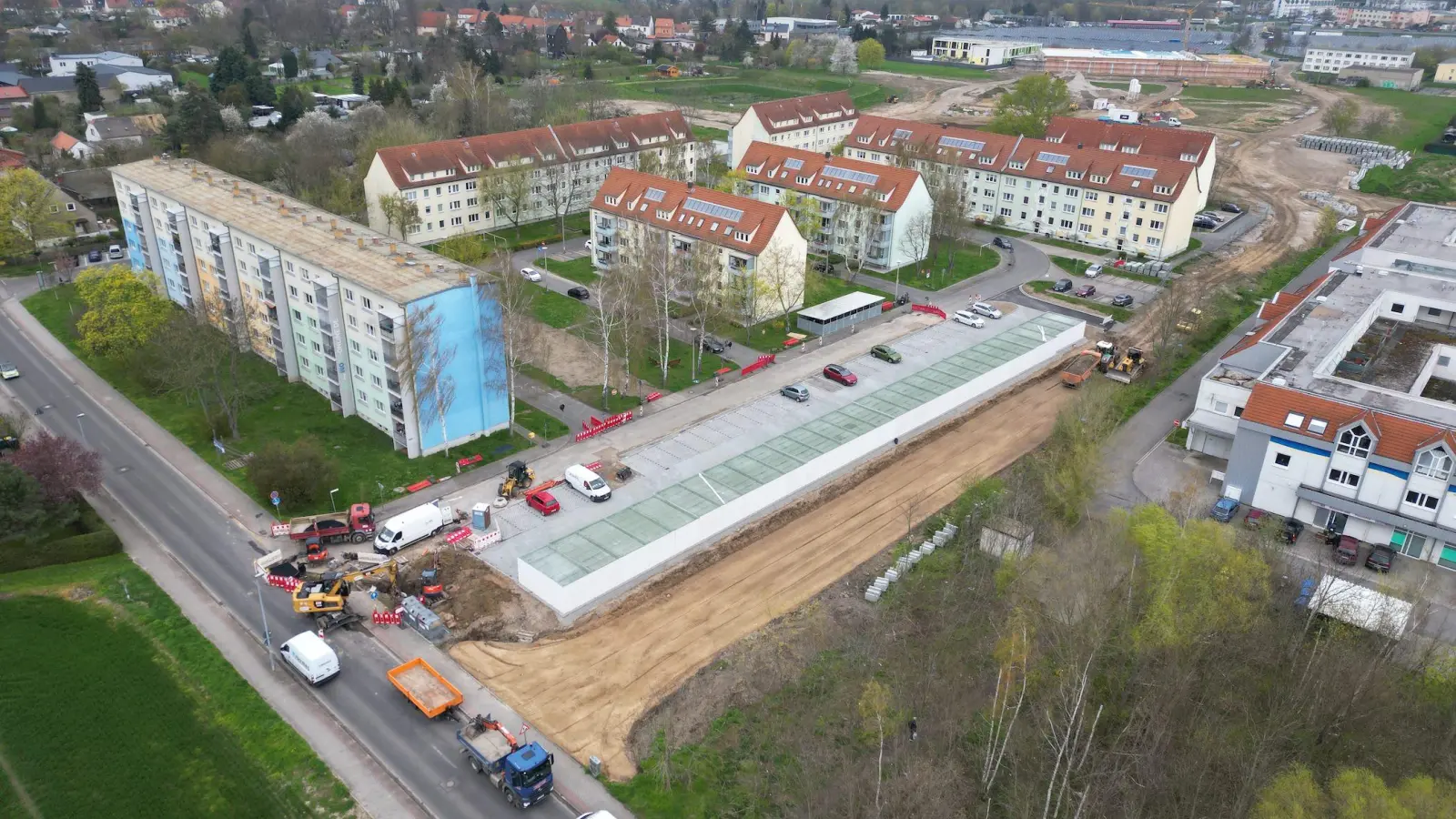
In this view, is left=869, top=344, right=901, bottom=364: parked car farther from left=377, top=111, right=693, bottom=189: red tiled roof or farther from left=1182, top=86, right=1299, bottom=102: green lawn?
left=1182, top=86, right=1299, bottom=102: green lawn

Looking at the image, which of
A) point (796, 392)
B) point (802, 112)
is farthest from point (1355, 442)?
point (802, 112)

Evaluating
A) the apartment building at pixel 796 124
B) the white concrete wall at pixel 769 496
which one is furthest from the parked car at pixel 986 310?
the apartment building at pixel 796 124

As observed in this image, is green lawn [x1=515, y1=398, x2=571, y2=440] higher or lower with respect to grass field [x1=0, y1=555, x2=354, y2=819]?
higher

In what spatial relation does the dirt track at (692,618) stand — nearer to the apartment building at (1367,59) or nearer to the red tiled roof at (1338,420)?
the red tiled roof at (1338,420)

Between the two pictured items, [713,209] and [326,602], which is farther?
[713,209]

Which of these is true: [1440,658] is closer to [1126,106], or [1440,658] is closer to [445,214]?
[445,214]

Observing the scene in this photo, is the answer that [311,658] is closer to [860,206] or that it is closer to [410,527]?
[410,527]

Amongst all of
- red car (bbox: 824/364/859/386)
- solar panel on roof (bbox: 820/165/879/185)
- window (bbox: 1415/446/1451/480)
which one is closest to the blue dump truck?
red car (bbox: 824/364/859/386)
